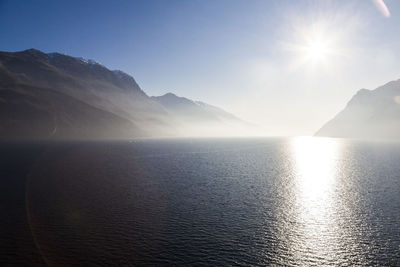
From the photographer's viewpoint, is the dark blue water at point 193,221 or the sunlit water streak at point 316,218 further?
the sunlit water streak at point 316,218

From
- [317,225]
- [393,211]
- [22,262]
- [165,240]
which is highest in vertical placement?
[393,211]

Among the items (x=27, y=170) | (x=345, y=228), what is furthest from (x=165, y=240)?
(x=27, y=170)

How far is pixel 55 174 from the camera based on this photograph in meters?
73.1

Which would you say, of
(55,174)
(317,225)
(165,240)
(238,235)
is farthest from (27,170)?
(317,225)

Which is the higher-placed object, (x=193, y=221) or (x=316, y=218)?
(x=316, y=218)

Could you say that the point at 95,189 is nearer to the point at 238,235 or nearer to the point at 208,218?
the point at 208,218

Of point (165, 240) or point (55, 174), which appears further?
point (55, 174)

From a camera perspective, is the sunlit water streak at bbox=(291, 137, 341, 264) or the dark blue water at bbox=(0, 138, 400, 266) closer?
the dark blue water at bbox=(0, 138, 400, 266)

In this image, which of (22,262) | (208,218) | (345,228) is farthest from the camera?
(208,218)

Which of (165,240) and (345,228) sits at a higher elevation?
(345,228)

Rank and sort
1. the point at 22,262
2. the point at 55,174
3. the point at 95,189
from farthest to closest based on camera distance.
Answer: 1. the point at 55,174
2. the point at 95,189
3. the point at 22,262

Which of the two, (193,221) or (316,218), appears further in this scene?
(316,218)

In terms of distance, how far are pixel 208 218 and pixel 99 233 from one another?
18.2 meters

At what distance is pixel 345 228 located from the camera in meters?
38.2
